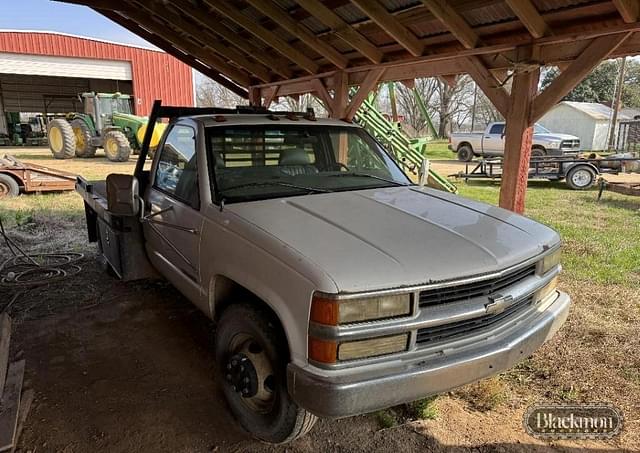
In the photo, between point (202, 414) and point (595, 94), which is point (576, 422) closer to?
point (202, 414)

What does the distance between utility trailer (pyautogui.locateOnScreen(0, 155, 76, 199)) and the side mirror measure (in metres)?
7.55

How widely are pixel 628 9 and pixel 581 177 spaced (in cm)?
1058

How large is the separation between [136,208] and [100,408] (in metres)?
1.48

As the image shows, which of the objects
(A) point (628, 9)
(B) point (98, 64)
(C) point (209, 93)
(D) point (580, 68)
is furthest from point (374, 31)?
(C) point (209, 93)

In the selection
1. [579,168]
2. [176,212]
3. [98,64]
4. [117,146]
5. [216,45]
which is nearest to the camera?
[176,212]

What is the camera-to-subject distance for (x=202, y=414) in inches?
113

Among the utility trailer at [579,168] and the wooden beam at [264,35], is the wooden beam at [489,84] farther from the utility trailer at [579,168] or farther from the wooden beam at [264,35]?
the utility trailer at [579,168]

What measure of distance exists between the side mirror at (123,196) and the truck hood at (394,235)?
3.76 ft

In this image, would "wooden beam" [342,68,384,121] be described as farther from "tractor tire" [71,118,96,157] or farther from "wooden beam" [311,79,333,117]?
"tractor tire" [71,118,96,157]

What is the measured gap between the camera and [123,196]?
3646mm

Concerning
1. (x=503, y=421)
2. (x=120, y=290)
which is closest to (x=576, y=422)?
(x=503, y=421)

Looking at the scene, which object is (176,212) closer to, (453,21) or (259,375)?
(259,375)

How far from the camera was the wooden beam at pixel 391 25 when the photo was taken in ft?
16.4

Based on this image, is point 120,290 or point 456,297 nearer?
point 456,297
